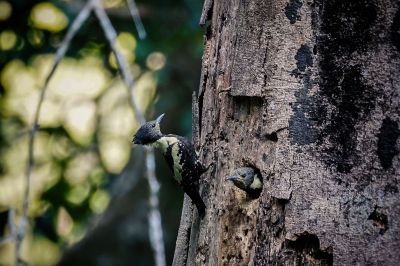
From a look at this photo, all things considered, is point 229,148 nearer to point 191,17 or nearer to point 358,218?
point 358,218

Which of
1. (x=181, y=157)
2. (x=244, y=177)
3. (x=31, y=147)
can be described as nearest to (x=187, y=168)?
(x=181, y=157)

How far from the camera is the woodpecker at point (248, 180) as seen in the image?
2906 millimetres

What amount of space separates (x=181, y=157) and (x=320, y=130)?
78 centimetres

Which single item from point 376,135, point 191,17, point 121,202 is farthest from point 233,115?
point 121,202

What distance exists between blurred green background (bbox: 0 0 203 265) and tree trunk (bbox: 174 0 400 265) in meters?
2.46

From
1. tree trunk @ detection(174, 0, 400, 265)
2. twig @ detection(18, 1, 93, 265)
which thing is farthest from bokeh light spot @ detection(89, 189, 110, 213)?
Answer: tree trunk @ detection(174, 0, 400, 265)

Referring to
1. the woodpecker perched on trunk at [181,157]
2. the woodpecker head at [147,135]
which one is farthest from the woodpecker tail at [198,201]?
the woodpecker head at [147,135]

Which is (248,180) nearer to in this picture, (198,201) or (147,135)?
(198,201)

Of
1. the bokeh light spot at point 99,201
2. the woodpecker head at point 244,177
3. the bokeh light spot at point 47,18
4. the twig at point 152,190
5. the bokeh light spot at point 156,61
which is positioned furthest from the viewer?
the bokeh light spot at point 99,201

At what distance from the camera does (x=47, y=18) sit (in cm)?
558

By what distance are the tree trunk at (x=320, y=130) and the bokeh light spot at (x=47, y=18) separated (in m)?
2.76

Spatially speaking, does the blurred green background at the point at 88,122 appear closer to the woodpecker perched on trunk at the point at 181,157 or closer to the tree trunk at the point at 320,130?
the woodpecker perched on trunk at the point at 181,157

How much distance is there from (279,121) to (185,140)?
706 mm

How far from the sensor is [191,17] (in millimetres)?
5027
